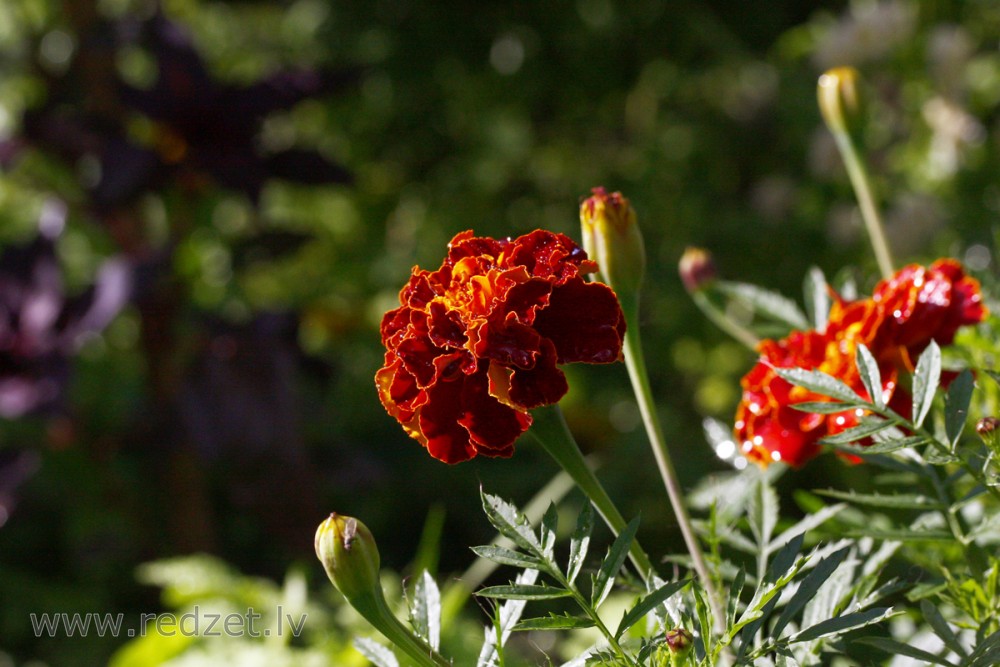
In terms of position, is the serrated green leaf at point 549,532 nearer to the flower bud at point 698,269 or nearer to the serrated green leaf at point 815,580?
the serrated green leaf at point 815,580

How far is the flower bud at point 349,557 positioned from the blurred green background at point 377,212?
0.66 m

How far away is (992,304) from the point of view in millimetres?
572

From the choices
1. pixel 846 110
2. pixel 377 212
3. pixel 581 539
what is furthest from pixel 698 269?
pixel 377 212

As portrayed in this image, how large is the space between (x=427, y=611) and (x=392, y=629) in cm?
4

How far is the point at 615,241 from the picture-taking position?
476 millimetres

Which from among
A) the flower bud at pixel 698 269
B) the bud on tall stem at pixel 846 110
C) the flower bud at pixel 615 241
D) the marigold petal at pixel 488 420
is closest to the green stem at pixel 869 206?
the bud on tall stem at pixel 846 110

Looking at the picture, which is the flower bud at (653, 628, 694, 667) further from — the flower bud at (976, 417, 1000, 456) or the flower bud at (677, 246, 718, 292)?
the flower bud at (677, 246, 718, 292)

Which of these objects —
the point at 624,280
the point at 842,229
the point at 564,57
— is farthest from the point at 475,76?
the point at 624,280

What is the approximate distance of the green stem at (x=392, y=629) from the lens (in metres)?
0.36

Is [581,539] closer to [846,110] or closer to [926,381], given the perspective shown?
[926,381]

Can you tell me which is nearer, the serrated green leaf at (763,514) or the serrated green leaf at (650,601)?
the serrated green leaf at (650,601)

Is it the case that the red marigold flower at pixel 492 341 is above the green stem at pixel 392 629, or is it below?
above

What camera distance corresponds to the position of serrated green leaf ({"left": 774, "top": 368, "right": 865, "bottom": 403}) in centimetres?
38

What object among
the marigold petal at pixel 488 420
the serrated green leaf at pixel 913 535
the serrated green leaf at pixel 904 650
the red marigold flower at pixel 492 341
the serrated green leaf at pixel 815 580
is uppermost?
the red marigold flower at pixel 492 341
